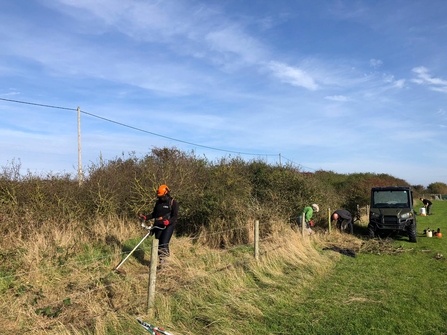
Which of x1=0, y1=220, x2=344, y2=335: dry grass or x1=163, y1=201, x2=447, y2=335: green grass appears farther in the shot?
x1=0, y1=220, x2=344, y2=335: dry grass

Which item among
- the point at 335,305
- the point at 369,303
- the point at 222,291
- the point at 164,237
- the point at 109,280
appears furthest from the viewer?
the point at 164,237

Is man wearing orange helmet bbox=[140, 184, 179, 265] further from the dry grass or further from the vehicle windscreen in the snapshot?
the vehicle windscreen

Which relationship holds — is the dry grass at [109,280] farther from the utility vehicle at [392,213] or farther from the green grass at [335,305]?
the utility vehicle at [392,213]

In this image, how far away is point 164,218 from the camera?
762 centimetres

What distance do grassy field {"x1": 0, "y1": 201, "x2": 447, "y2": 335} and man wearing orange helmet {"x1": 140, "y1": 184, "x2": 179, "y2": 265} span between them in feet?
1.54

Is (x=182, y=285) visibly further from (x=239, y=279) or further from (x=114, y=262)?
(x=114, y=262)

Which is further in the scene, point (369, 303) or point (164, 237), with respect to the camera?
point (164, 237)

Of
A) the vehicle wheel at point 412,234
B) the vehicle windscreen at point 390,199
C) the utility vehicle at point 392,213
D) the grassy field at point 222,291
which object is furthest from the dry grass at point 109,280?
the vehicle windscreen at point 390,199

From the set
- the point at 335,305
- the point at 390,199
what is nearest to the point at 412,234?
the point at 390,199

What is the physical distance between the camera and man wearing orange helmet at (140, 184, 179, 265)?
7.44 metres

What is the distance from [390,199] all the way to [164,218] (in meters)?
9.04

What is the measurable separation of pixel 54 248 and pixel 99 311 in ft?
10.4

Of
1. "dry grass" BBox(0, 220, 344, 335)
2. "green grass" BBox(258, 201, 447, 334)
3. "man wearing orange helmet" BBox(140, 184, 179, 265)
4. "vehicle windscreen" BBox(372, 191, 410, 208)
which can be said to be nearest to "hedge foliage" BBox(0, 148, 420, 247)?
"dry grass" BBox(0, 220, 344, 335)

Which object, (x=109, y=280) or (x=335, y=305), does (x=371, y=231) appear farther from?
(x=109, y=280)
